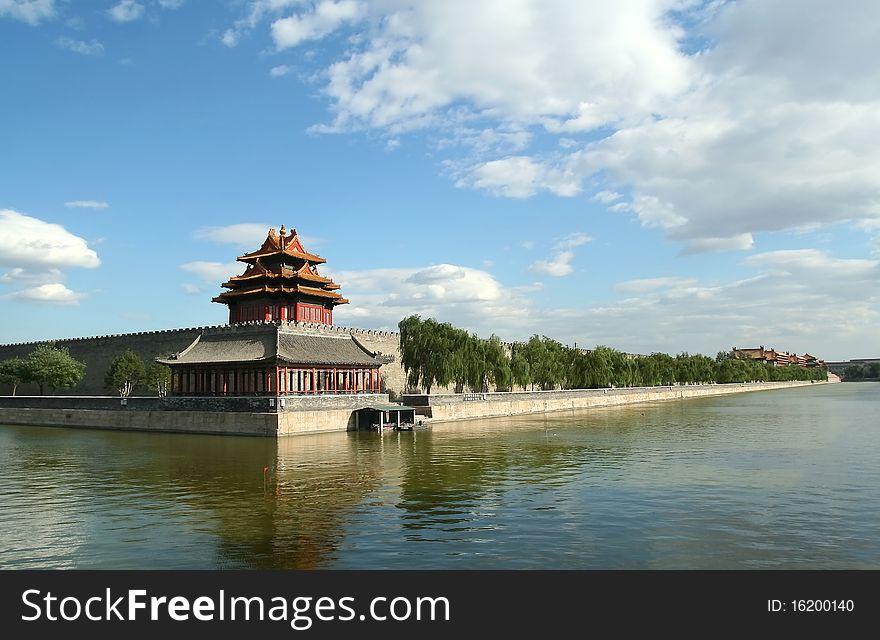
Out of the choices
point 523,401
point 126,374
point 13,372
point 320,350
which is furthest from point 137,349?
point 523,401

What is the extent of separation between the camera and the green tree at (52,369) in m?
56.5

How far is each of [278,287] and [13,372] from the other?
25.7 meters

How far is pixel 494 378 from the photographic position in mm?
67062

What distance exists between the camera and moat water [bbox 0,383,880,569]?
14.3m

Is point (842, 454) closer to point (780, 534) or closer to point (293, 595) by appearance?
point (780, 534)

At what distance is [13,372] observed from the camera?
192 feet

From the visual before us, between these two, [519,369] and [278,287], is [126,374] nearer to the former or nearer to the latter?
[278,287]

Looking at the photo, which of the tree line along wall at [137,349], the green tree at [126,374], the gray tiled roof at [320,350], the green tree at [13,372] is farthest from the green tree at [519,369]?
the green tree at [13,372]

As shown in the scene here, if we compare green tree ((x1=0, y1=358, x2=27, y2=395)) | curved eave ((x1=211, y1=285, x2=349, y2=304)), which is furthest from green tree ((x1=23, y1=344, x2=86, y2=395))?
curved eave ((x1=211, y1=285, x2=349, y2=304))

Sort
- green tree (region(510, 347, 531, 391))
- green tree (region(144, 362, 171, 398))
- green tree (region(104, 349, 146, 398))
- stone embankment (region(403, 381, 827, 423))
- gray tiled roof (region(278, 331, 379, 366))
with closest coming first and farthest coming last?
gray tiled roof (region(278, 331, 379, 366)) < stone embankment (region(403, 381, 827, 423)) < green tree (region(144, 362, 171, 398)) < green tree (region(104, 349, 146, 398)) < green tree (region(510, 347, 531, 391))

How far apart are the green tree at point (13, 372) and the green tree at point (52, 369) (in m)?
0.39

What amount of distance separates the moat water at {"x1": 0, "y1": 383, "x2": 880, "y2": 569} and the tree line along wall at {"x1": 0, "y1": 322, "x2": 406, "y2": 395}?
19.8m

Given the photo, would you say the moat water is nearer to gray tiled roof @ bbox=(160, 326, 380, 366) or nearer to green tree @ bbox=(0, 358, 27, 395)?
gray tiled roof @ bbox=(160, 326, 380, 366)

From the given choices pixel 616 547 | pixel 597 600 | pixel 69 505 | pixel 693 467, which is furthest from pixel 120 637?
pixel 693 467
